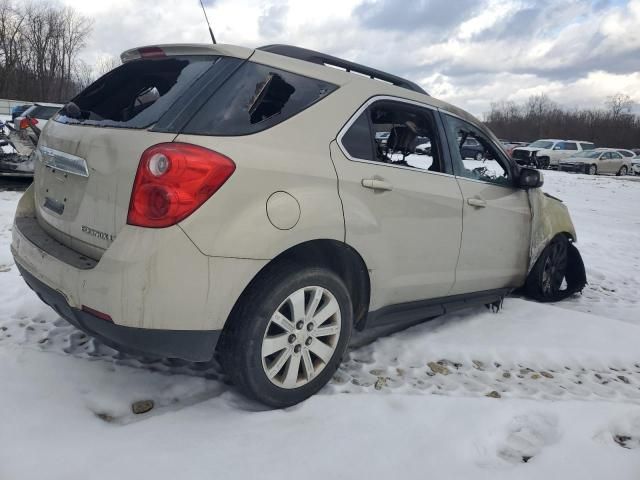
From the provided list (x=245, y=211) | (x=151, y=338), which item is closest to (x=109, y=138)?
(x=245, y=211)

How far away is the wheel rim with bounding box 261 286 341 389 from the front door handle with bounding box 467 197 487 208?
4.41 ft

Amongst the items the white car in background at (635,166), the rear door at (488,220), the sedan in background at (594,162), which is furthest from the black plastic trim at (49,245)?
the white car in background at (635,166)

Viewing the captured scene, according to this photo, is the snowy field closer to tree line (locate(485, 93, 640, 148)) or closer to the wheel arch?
the wheel arch

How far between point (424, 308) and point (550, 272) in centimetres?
203

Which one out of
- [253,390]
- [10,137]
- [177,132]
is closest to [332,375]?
[253,390]

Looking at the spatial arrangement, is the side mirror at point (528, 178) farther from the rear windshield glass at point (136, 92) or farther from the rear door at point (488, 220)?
the rear windshield glass at point (136, 92)

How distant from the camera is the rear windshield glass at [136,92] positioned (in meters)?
2.39

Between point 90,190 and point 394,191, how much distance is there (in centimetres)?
157

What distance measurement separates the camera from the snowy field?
209cm

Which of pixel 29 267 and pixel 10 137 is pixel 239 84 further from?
pixel 10 137

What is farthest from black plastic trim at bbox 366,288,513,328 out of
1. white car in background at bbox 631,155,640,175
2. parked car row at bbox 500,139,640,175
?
white car in background at bbox 631,155,640,175

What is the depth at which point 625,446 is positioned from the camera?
236cm

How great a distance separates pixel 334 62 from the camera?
3.06 meters

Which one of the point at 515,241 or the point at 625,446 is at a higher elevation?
the point at 515,241
